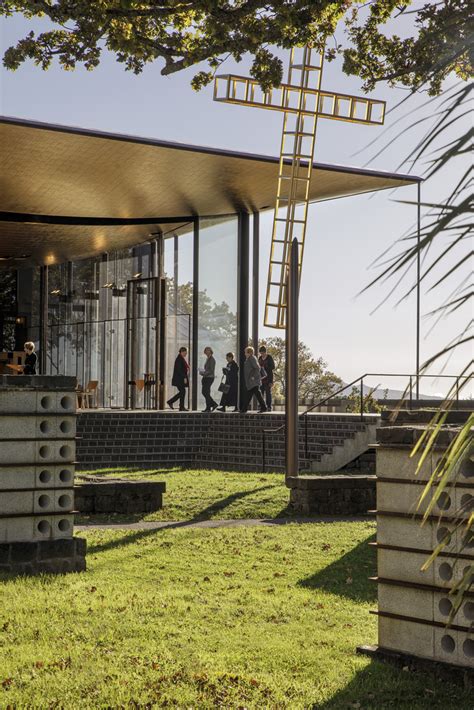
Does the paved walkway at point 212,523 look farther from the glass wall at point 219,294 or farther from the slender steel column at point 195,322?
the glass wall at point 219,294

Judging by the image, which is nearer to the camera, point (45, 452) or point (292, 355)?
point (45, 452)

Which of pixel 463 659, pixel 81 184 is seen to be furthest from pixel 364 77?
pixel 81 184

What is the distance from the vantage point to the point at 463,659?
188 inches

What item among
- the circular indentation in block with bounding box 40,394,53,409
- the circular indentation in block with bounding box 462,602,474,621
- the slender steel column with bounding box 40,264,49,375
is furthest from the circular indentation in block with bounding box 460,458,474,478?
the slender steel column with bounding box 40,264,49,375

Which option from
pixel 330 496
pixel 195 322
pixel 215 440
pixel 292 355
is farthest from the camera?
pixel 195 322

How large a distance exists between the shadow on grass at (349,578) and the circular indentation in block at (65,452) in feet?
7.20

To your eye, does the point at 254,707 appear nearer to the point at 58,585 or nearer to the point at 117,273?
the point at 58,585

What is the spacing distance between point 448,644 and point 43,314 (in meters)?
Answer: 32.5

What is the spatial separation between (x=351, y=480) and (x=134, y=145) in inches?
450

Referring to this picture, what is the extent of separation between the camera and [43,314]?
36281 millimetres

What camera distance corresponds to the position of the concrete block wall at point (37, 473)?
26.8 ft

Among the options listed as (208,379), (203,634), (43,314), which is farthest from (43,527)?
(43,314)

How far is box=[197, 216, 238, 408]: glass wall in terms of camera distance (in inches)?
1156

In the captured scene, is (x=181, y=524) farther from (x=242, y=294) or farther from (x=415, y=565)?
(x=242, y=294)
